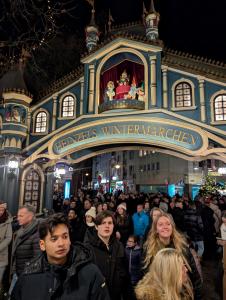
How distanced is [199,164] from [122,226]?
31966 millimetres

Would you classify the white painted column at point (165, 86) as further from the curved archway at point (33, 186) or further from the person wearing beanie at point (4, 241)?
the person wearing beanie at point (4, 241)

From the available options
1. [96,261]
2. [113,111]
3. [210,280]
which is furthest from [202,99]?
[96,261]

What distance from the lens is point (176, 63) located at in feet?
46.2

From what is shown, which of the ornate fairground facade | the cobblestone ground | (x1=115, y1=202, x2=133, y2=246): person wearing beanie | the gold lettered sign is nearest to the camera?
the cobblestone ground

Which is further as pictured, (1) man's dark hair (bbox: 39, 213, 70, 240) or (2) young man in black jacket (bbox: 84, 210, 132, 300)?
(2) young man in black jacket (bbox: 84, 210, 132, 300)

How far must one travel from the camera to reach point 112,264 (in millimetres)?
3590

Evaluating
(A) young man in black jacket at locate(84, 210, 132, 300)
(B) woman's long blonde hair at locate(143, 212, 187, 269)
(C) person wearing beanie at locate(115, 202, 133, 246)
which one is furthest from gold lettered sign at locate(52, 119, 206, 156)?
(A) young man in black jacket at locate(84, 210, 132, 300)

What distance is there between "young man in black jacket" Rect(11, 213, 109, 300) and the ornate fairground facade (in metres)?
11.0

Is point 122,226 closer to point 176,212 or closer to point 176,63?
point 176,212

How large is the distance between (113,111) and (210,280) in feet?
31.9

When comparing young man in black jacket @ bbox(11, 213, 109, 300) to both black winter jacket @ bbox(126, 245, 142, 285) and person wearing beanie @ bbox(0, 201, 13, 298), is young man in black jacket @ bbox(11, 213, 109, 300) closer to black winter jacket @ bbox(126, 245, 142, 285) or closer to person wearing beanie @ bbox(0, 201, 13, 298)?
black winter jacket @ bbox(126, 245, 142, 285)

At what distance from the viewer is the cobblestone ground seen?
6.10 m

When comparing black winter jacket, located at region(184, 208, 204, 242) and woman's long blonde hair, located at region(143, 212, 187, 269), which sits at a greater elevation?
woman's long blonde hair, located at region(143, 212, 187, 269)

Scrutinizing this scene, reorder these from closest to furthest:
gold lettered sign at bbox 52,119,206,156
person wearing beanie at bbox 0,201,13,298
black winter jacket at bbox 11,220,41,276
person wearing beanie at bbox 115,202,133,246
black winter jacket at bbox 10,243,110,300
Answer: black winter jacket at bbox 10,243,110,300 → black winter jacket at bbox 11,220,41,276 → person wearing beanie at bbox 0,201,13,298 → person wearing beanie at bbox 115,202,133,246 → gold lettered sign at bbox 52,119,206,156
